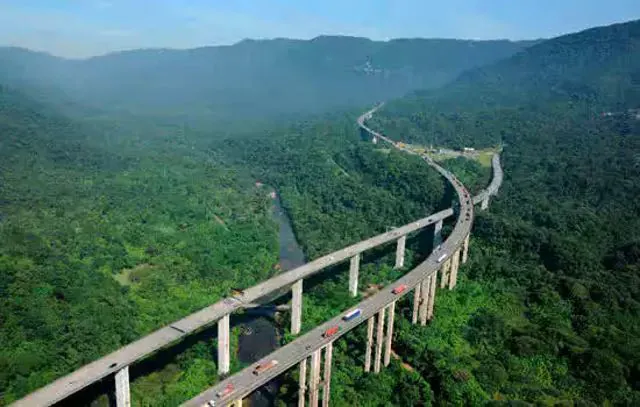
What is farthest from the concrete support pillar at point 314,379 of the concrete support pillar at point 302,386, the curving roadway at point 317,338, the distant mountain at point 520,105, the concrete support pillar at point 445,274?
the distant mountain at point 520,105

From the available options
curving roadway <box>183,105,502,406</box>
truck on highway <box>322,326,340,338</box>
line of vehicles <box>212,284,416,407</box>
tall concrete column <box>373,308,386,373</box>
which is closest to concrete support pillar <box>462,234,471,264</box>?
curving roadway <box>183,105,502,406</box>

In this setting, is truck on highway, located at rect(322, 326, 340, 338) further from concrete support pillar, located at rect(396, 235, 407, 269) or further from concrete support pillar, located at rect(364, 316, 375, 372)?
concrete support pillar, located at rect(396, 235, 407, 269)

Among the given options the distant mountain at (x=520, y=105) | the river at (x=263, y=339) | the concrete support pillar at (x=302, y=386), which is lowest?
the river at (x=263, y=339)

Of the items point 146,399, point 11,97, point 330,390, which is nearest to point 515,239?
point 330,390

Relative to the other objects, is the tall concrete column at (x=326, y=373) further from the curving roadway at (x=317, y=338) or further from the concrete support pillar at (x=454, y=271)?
the concrete support pillar at (x=454, y=271)

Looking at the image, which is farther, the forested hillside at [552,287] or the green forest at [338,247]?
the green forest at [338,247]

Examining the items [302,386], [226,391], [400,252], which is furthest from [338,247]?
[226,391]

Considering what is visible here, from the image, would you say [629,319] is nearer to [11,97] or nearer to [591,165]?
[591,165]

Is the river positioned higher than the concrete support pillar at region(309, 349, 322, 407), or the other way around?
the concrete support pillar at region(309, 349, 322, 407)
